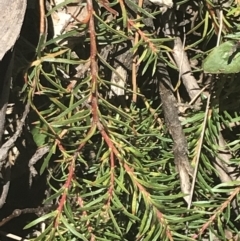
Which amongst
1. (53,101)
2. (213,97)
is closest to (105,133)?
(53,101)

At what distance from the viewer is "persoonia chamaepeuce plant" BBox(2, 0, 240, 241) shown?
2.40ft

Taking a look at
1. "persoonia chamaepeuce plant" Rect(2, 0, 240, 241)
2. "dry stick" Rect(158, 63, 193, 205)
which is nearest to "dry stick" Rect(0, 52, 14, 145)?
"persoonia chamaepeuce plant" Rect(2, 0, 240, 241)

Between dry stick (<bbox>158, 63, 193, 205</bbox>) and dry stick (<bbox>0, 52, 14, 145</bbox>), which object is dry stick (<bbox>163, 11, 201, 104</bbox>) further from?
dry stick (<bbox>0, 52, 14, 145</bbox>)

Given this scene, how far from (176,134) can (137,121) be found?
6cm

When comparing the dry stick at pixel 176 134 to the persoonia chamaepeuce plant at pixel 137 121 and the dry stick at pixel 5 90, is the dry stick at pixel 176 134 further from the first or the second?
the dry stick at pixel 5 90

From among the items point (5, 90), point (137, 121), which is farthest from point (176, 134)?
point (5, 90)

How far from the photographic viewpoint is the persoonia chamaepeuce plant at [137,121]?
73cm

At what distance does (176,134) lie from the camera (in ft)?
2.74

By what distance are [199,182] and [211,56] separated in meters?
0.20

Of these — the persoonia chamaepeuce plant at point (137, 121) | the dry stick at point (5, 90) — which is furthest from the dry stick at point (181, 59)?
the dry stick at point (5, 90)

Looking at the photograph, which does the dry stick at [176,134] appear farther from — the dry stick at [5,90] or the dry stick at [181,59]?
the dry stick at [5,90]

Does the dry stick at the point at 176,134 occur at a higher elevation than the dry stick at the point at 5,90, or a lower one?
lower

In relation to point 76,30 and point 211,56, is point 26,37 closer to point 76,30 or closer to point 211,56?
point 76,30

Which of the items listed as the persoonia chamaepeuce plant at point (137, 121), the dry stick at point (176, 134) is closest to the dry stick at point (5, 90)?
the persoonia chamaepeuce plant at point (137, 121)
